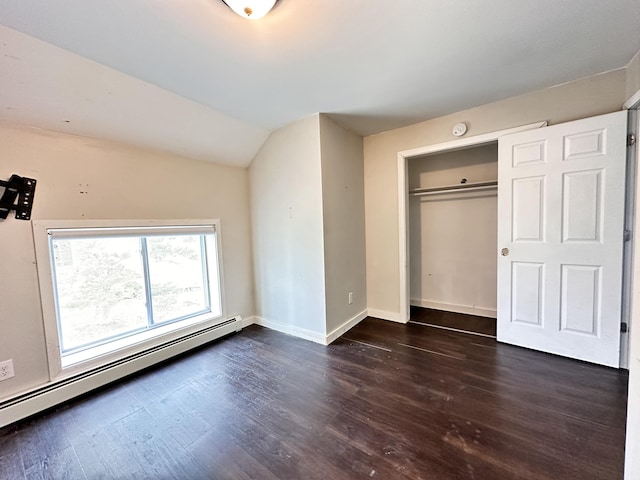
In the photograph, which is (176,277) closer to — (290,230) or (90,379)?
→ (90,379)

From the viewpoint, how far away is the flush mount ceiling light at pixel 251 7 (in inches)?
48.3

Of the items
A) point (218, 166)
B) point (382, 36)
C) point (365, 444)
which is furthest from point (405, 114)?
point (365, 444)

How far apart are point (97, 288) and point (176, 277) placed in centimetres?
67

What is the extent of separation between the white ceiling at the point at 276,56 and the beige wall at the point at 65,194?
0.15 metres

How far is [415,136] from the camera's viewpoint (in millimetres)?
2885

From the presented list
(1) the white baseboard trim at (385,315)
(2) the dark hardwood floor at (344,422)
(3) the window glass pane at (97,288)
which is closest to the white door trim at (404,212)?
(1) the white baseboard trim at (385,315)

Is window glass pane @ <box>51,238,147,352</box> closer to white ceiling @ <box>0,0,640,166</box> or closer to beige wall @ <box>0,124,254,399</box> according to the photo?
beige wall @ <box>0,124,254,399</box>

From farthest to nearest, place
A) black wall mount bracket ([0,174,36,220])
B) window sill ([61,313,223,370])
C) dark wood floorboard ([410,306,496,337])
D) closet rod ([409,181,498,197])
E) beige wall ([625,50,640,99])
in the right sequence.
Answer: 1. closet rod ([409,181,498,197])
2. dark wood floorboard ([410,306,496,337])
3. window sill ([61,313,223,370])
4. beige wall ([625,50,640,99])
5. black wall mount bracket ([0,174,36,220])

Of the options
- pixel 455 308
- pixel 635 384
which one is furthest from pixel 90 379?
pixel 455 308

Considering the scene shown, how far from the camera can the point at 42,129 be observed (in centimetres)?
180

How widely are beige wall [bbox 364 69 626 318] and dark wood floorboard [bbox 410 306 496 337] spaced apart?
0.45m

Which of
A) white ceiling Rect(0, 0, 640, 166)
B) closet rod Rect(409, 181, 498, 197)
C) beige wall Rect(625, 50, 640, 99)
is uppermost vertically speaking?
white ceiling Rect(0, 0, 640, 166)

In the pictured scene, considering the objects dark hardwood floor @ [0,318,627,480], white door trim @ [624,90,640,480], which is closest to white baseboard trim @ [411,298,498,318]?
dark hardwood floor @ [0,318,627,480]

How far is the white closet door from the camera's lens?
1992 mm
